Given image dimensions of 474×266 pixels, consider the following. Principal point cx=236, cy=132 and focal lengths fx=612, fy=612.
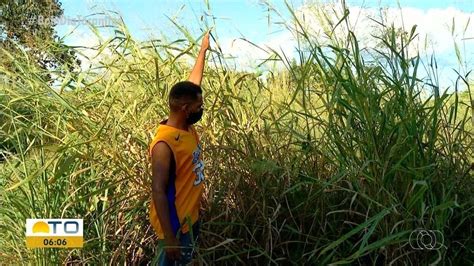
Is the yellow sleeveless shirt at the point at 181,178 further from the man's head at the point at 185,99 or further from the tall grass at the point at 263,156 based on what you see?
the tall grass at the point at 263,156

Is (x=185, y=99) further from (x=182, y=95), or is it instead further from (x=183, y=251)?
(x=183, y=251)

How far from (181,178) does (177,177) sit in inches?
0.9

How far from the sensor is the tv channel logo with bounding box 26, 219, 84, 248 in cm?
353

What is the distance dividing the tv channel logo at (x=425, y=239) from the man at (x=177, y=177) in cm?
103

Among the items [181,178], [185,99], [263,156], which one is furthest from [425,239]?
[185,99]

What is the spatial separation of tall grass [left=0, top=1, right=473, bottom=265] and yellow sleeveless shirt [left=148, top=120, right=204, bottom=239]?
34 cm

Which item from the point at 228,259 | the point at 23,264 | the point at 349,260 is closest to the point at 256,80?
the point at 228,259

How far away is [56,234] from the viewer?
353 cm

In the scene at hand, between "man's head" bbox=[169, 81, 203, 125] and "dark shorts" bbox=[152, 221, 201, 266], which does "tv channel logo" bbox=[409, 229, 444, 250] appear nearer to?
"dark shorts" bbox=[152, 221, 201, 266]

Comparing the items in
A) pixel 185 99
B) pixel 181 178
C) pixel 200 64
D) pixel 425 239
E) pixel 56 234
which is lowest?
pixel 425 239

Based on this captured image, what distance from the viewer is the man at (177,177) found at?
2.72 metres

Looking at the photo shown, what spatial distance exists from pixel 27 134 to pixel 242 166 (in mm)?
1443

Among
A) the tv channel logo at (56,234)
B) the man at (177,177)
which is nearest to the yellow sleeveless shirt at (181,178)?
the man at (177,177)

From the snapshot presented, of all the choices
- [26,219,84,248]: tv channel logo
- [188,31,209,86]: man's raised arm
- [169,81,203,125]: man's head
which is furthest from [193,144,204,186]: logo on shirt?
[26,219,84,248]: tv channel logo
